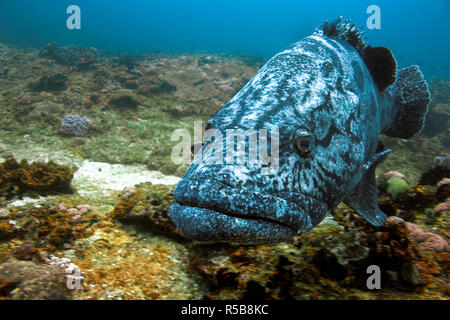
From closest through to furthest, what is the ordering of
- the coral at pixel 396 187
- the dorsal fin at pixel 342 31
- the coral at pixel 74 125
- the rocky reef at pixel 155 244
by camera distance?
1. the rocky reef at pixel 155 244
2. the dorsal fin at pixel 342 31
3. the coral at pixel 396 187
4. the coral at pixel 74 125

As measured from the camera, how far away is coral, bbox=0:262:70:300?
178cm

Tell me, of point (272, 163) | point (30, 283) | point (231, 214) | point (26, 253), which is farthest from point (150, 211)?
point (272, 163)

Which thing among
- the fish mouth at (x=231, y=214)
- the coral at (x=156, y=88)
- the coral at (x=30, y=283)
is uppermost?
the coral at (x=156, y=88)

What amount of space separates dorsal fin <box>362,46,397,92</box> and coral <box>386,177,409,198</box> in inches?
68.2

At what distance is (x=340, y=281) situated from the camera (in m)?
2.04

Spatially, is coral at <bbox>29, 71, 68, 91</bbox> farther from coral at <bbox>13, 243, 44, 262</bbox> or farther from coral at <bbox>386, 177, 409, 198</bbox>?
coral at <bbox>386, 177, 409, 198</bbox>

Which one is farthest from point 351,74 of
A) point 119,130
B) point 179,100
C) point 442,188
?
point 179,100

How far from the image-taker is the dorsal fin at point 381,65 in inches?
138

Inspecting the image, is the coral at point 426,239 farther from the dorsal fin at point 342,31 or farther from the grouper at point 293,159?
the dorsal fin at point 342,31

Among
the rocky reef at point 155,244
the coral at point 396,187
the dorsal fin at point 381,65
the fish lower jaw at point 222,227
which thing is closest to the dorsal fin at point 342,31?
the dorsal fin at point 381,65

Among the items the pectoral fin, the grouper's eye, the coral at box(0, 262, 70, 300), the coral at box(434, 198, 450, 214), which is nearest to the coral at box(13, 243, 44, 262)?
the coral at box(0, 262, 70, 300)

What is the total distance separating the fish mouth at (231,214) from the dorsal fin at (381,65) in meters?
3.33

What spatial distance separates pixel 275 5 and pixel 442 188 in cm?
19804

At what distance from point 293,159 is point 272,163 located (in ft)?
0.71
